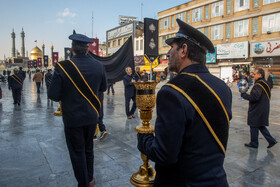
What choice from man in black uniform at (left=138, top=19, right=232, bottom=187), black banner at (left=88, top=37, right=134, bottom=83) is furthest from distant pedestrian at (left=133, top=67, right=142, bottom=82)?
man in black uniform at (left=138, top=19, right=232, bottom=187)

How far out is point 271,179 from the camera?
3.53 metres

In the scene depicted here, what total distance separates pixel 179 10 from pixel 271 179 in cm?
3833

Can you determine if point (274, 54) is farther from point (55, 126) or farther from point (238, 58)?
point (55, 126)

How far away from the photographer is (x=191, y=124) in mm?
1349

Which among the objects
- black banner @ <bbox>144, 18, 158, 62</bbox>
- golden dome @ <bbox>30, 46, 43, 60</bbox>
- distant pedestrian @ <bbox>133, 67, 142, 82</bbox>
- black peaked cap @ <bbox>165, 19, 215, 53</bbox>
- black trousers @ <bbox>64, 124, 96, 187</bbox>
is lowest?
black trousers @ <bbox>64, 124, 96, 187</bbox>

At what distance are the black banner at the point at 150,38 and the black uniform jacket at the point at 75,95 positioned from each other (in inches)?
277

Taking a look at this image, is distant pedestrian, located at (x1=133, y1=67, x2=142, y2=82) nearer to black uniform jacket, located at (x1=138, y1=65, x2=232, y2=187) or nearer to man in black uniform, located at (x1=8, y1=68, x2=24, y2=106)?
man in black uniform, located at (x1=8, y1=68, x2=24, y2=106)

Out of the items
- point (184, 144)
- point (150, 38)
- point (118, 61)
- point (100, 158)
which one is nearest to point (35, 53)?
point (150, 38)

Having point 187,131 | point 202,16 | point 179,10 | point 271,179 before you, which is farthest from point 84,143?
point 179,10

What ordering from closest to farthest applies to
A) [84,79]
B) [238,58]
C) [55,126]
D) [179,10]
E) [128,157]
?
1. [84,79]
2. [128,157]
3. [55,126]
4. [238,58]
5. [179,10]

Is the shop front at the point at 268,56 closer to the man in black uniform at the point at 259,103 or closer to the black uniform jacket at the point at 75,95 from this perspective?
the man in black uniform at the point at 259,103

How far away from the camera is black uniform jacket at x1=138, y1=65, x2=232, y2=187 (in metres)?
1.32

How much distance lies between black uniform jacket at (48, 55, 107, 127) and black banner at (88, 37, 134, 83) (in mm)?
3312

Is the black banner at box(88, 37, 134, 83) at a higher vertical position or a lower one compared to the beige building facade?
lower
